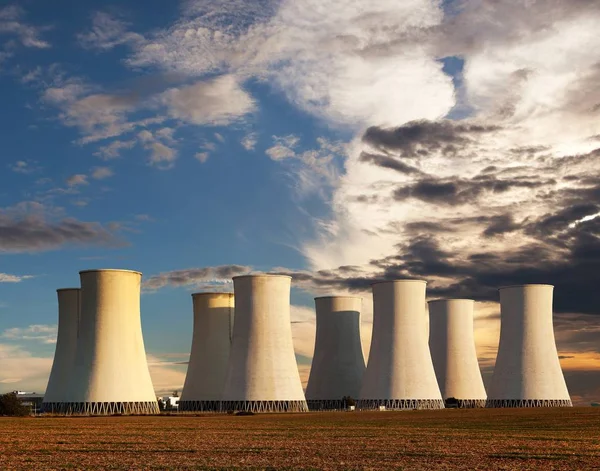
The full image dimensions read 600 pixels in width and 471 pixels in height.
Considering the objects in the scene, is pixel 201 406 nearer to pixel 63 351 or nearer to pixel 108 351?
pixel 63 351

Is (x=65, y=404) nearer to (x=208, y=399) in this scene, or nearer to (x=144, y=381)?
(x=144, y=381)

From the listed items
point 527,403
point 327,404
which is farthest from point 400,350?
point 327,404

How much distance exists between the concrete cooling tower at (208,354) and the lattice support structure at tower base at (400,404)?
10177mm

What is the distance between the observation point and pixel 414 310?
52156mm

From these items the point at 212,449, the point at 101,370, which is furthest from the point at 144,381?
the point at 212,449

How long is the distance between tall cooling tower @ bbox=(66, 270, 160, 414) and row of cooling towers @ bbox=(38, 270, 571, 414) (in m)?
0.06

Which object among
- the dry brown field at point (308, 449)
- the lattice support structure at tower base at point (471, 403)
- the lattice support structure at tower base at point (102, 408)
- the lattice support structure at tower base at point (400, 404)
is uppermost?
the lattice support structure at tower base at point (471, 403)

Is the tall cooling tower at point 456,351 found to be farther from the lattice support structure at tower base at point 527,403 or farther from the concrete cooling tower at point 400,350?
the concrete cooling tower at point 400,350

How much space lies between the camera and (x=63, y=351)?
5069cm

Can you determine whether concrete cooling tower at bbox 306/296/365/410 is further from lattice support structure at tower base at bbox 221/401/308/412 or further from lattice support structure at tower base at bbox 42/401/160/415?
lattice support structure at tower base at bbox 42/401/160/415

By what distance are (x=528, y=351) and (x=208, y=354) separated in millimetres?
21821

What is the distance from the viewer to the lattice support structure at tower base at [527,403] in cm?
5638

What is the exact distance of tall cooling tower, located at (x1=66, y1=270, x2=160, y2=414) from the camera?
4531 cm

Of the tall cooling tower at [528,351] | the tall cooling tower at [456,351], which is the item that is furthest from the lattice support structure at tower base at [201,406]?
the tall cooling tower at [528,351]
